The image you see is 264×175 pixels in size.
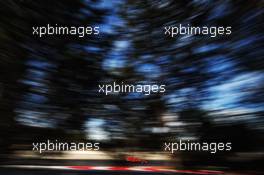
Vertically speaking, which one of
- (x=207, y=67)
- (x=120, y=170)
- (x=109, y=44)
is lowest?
(x=120, y=170)

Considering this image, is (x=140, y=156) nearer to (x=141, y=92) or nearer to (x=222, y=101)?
(x=141, y=92)

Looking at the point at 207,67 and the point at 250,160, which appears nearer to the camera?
the point at 250,160

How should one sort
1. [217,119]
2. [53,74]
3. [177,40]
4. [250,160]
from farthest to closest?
1. [53,74]
2. [177,40]
3. [217,119]
4. [250,160]

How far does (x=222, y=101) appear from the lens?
3934mm

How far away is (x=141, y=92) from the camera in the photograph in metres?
4.33

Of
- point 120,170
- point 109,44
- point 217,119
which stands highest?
point 109,44

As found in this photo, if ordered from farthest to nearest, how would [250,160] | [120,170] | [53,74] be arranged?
[53,74] < [250,160] < [120,170]

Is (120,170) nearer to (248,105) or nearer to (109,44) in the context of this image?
(248,105)

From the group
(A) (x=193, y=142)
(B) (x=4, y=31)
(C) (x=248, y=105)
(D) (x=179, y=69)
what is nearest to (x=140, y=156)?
(A) (x=193, y=142)

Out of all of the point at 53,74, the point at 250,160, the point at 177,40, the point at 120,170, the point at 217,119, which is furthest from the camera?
the point at 53,74

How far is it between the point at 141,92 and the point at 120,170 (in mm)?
1091

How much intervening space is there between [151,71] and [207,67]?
485 millimetres

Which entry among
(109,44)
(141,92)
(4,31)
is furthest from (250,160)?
(4,31)

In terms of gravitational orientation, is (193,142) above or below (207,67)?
below
